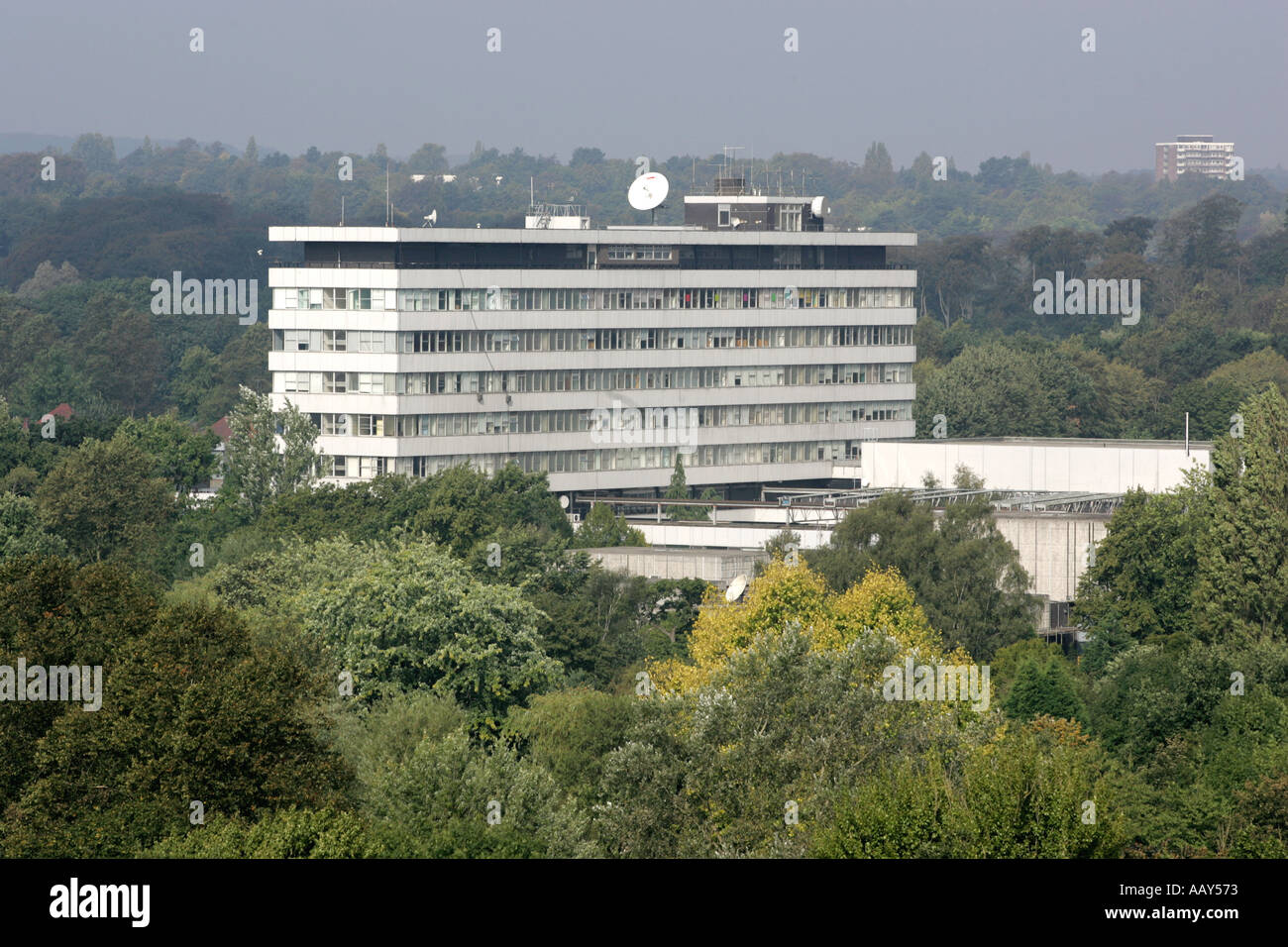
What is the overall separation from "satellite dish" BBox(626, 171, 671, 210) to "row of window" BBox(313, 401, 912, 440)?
15946mm

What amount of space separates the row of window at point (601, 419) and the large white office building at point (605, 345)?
15cm

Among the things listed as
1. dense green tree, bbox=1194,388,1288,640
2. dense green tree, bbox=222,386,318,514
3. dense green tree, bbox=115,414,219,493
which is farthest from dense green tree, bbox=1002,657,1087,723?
dense green tree, bbox=115,414,219,493

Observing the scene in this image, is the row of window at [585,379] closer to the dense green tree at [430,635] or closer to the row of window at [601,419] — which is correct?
the row of window at [601,419]

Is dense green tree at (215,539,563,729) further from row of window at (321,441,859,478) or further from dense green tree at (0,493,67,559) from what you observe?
row of window at (321,441,859,478)

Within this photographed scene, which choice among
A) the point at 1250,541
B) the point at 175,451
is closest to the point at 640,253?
the point at 175,451

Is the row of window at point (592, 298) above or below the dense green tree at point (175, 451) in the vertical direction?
above

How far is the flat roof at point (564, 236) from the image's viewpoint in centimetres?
13888

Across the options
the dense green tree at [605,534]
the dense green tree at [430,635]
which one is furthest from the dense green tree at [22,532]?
the dense green tree at [605,534]

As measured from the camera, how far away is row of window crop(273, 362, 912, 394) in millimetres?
139250

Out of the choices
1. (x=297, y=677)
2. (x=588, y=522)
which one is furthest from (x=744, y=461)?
(x=297, y=677)
